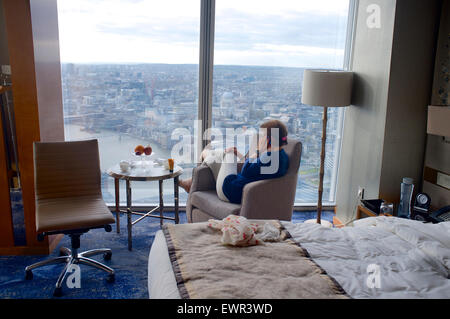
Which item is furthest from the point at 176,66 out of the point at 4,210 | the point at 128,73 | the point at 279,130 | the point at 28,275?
the point at 28,275

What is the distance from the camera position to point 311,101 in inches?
150

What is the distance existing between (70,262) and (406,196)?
9.12ft

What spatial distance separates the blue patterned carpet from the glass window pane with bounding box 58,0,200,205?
33.9 inches

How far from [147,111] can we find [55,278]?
1969mm

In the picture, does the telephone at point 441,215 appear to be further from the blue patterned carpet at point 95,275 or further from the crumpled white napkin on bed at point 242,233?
the blue patterned carpet at point 95,275

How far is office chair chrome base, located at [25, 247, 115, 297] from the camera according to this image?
2.97 meters

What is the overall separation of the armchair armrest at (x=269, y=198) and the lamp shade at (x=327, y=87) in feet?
2.50

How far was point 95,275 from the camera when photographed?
3.20 m

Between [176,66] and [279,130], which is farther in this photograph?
[176,66]

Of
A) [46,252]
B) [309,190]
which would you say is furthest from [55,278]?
[309,190]

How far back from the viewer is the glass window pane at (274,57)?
4.32m

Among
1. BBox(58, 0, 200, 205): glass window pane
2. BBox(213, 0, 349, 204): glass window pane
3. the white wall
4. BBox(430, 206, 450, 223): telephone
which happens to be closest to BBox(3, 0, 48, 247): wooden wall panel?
BBox(58, 0, 200, 205): glass window pane

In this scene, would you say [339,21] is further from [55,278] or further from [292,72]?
[55,278]

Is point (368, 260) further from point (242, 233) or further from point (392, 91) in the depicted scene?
point (392, 91)
